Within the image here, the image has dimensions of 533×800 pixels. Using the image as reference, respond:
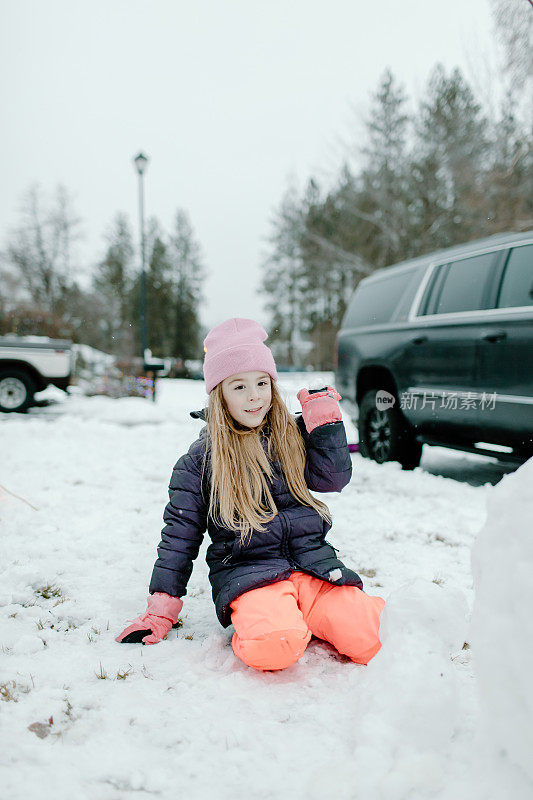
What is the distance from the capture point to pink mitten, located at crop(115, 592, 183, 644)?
2.02m

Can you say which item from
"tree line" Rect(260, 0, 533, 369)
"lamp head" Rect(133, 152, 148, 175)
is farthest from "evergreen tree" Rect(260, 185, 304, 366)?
"lamp head" Rect(133, 152, 148, 175)

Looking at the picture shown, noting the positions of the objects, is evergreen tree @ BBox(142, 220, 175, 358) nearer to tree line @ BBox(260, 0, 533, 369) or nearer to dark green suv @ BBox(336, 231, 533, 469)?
tree line @ BBox(260, 0, 533, 369)

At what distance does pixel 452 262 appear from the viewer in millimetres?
4754

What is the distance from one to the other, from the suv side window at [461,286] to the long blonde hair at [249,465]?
2.66 meters

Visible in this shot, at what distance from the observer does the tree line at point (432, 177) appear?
15.5 meters

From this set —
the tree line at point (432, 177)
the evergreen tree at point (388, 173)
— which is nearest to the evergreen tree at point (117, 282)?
the tree line at point (432, 177)

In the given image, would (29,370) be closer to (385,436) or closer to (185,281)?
(385,436)

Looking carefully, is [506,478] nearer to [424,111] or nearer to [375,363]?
[375,363]

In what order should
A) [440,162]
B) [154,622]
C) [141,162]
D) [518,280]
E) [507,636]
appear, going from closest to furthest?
[507,636]
[154,622]
[518,280]
[141,162]
[440,162]

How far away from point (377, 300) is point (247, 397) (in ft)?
12.6

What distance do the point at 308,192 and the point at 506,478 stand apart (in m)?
38.0

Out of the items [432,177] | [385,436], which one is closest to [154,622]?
[385,436]

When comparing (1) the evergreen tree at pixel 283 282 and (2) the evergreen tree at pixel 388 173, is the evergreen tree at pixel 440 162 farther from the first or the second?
(1) the evergreen tree at pixel 283 282

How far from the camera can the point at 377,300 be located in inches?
224
